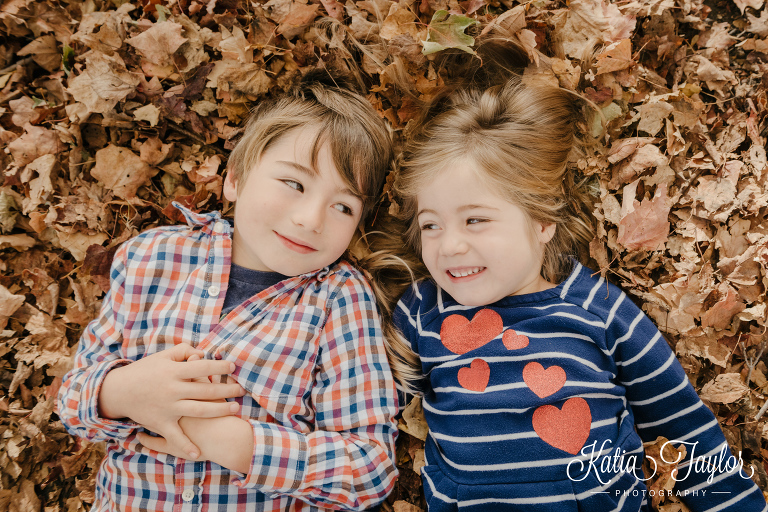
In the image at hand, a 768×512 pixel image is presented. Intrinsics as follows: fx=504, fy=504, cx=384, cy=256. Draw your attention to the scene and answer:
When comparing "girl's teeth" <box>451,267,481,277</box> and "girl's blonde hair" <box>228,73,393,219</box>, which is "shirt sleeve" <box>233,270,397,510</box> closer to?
"girl's teeth" <box>451,267,481,277</box>

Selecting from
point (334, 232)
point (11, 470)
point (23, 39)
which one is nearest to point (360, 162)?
point (334, 232)

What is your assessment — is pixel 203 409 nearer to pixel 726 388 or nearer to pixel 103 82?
pixel 103 82

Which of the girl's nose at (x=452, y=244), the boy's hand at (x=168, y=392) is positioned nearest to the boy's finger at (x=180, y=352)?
the boy's hand at (x=168, y=392)

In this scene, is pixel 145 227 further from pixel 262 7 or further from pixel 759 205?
pixel 759 205

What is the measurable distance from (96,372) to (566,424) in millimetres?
2080

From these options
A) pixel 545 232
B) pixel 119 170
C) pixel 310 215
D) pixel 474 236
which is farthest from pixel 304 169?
pixel 119 170

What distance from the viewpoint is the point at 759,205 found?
2.40m

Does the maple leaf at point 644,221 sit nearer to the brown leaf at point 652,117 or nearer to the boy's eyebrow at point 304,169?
the brown leaf at point 652,117

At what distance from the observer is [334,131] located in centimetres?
238

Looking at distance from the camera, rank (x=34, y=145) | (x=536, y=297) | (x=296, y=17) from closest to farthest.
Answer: (x=536, y=297) < (x=296, y=17) < (x=34, y=145)

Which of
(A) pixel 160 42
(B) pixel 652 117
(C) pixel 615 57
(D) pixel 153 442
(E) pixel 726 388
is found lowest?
(D) pixel 153 442

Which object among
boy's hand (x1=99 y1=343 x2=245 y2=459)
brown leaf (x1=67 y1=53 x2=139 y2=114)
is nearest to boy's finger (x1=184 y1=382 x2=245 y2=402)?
boy's hand (x1=99 y1=343 x2=245 y2=459)

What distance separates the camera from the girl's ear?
2326 millimetres

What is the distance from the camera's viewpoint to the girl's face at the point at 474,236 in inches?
86.2
